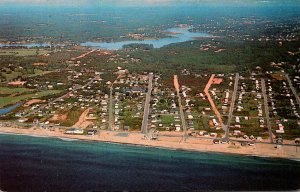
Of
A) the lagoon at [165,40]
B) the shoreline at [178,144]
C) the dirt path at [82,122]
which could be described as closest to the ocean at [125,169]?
the shoreline at [178,144]

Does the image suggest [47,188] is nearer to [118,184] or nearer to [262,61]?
[118,184]

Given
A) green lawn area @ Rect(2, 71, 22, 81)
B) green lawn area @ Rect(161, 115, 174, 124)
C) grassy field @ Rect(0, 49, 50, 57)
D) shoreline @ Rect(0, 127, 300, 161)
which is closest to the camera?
shoreline @ Rect(0, 127, 300, 161)

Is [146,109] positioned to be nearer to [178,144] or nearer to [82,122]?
[178,144]

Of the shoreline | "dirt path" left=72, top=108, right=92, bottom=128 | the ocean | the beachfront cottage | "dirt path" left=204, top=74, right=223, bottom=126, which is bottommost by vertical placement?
the ocean

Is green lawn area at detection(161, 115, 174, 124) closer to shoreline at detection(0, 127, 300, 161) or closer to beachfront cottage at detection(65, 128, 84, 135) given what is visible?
shoreline at detection(0, 127, 300, 161)

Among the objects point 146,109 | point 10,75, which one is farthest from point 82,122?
point 10,75

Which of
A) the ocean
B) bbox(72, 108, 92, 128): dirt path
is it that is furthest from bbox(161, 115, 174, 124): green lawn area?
bbox(72, 108, 92, 128): dirt path

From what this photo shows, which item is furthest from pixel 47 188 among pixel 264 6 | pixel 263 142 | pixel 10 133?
pixel 264 6
